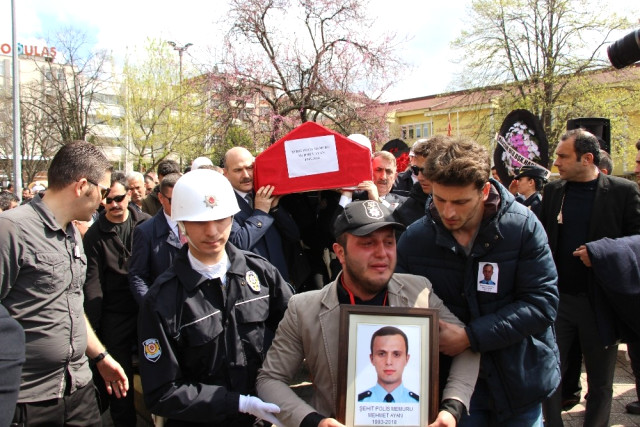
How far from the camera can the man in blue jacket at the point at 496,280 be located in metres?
2.33

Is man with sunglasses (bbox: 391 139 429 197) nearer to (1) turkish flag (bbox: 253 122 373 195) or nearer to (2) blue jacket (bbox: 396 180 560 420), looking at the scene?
(1) turkish flag (bbox: 253 122 373 195)

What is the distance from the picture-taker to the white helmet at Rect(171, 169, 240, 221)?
2402mm

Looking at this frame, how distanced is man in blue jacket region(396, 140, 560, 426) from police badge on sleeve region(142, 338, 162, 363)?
4.38 ft

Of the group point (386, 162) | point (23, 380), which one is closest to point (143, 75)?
point (386, 162)

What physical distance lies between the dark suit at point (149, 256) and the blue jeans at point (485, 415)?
2.60 meters

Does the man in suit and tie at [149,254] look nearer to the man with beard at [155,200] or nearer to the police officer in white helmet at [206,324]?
the police officer in white helmet at [206,324]

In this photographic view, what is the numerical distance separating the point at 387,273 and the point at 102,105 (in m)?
29.6

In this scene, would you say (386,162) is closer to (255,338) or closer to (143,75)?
(255,338)

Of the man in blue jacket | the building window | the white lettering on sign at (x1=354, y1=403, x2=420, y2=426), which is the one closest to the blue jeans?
the man in blue jacket

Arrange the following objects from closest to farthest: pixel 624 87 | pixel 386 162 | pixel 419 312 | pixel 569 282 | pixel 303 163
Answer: pixel 419 312 < pixel 303 163 < pixel 569 282 < pixel 386 162 < pixel 624 87

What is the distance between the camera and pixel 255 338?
2479mm

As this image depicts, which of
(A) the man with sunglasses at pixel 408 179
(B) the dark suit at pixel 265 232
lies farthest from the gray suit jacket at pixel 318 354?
(A) the man with sunglasses at pixel 408 179

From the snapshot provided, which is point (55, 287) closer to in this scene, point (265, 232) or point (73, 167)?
point (73, 167)

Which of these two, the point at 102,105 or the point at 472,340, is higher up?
the point at 102,105
